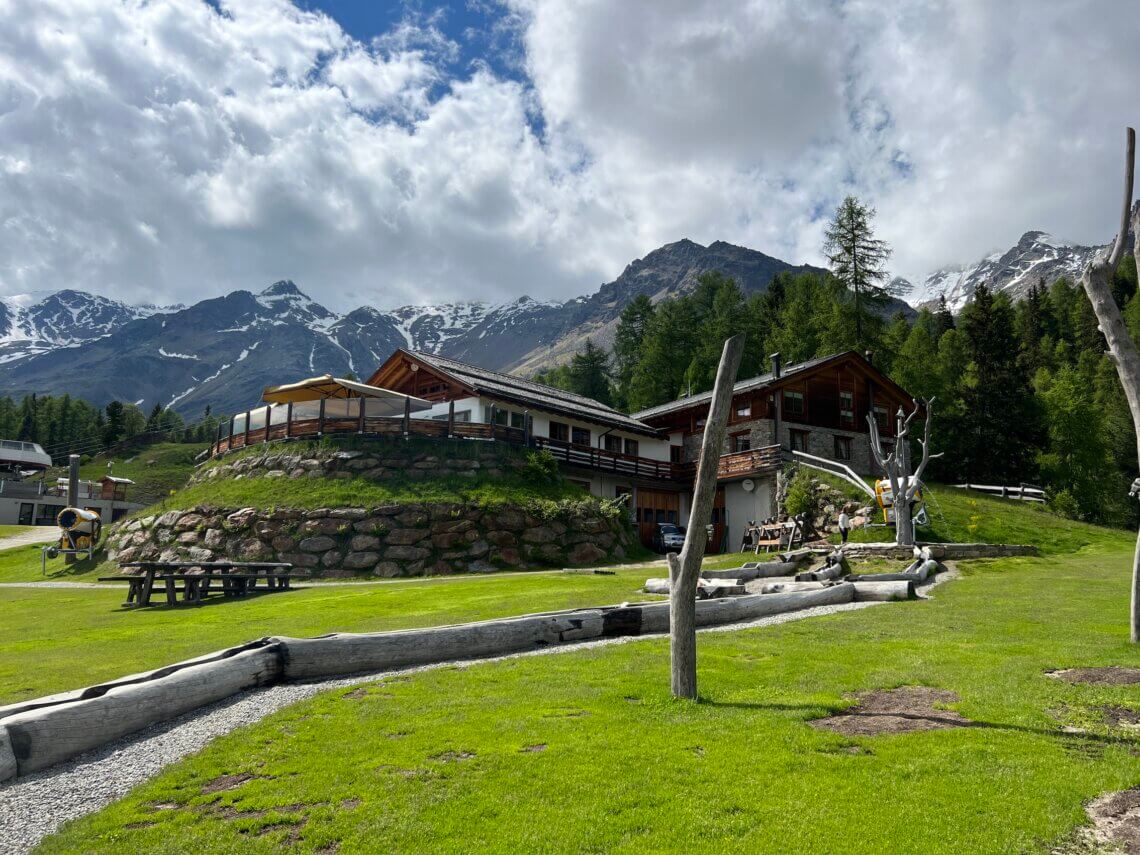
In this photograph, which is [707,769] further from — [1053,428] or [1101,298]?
[1053,428]

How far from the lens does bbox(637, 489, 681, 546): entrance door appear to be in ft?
139

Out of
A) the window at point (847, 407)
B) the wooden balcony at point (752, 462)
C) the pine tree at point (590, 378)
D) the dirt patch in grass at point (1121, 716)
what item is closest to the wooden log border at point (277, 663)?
the dirt patch in grass at point (1121, 716)

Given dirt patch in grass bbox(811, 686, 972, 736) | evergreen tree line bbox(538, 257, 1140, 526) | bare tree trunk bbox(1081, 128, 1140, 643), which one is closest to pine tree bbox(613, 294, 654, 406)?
evergreen tree line bbox(538, 257, 1140, 526)

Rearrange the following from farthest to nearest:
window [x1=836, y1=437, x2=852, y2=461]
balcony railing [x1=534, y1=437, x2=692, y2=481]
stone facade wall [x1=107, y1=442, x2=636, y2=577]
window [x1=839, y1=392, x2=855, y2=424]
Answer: window [x1=839, y1=392, x2=855, y2=424] → window [x1=836, y1=437, x2=852, y2=461] → balcony railing [x1=534, y1=437, x2=692, y2=481] → stone facade wall [x1=107, y1=442, x2=636, y2=577]

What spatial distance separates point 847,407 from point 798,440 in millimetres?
5173

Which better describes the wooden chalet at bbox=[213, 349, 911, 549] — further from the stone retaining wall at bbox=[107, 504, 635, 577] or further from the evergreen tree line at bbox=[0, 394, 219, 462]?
the evergreen tree line at bbox=[0, 394, 219, 462]

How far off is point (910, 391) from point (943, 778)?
5678cm

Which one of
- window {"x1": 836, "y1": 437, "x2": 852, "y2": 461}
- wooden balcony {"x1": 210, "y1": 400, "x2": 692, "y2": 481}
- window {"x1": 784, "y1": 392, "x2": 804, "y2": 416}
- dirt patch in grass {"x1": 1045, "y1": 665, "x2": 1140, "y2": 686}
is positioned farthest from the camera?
window {"x1": 836, "y1": 437, "x2": 852, "y2": 461}

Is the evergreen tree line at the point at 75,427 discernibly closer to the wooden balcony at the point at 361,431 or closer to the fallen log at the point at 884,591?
the wooden balcony at the point at 361,431

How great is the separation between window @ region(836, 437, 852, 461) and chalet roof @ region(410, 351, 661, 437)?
11.6 m

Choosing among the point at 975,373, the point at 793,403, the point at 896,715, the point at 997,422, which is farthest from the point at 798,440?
the point at 896,715

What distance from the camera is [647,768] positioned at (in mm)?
6430

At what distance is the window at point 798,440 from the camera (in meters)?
44.8

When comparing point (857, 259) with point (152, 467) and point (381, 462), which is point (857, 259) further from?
point (152, 467)
